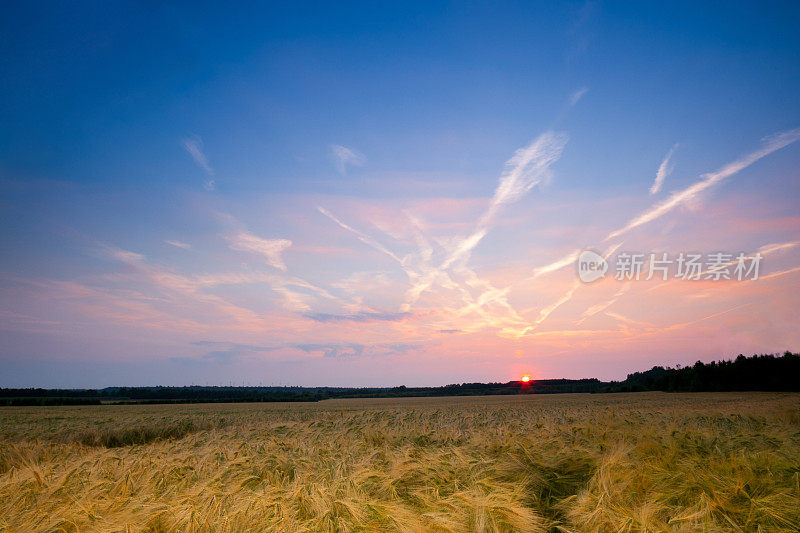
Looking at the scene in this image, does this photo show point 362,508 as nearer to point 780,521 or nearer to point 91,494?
point 91,494

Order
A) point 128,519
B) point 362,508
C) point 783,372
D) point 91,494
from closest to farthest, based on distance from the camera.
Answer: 1. point 128,519
2. point 362,508
3. point 91,494
4. point 783,372

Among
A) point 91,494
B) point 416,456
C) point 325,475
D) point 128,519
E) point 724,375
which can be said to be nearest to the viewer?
point 128,519

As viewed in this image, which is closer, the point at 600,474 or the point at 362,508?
the point at 362,508

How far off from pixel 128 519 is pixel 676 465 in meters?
4.37

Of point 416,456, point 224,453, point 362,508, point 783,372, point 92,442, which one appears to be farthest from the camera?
point 783,372

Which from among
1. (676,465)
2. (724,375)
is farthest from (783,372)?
(676,465)

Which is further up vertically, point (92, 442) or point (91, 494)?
point (91, 494)

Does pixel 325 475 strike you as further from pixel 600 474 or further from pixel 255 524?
pixel 600 474

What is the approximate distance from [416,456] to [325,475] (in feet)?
3.96

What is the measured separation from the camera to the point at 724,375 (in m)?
82.2

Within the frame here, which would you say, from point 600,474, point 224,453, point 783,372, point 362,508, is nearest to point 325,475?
point 362,508

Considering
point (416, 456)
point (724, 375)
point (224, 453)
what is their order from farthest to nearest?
point (724, 375) < point (224, 453) < point (416, 456)

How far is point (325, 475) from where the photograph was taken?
154 inches

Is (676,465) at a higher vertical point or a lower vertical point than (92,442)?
higher
